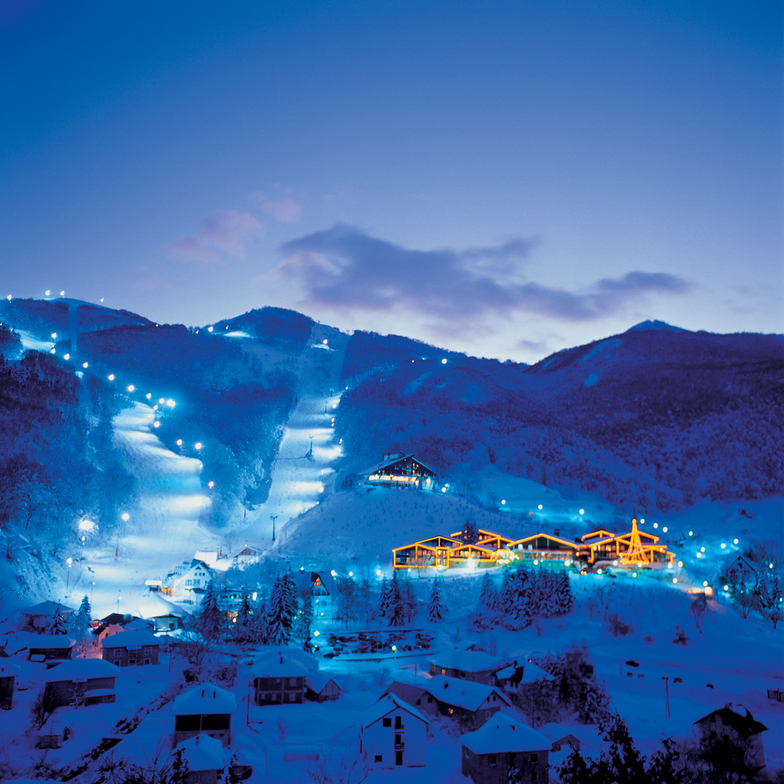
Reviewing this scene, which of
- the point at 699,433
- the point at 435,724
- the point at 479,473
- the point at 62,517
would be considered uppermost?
the point at 699,433

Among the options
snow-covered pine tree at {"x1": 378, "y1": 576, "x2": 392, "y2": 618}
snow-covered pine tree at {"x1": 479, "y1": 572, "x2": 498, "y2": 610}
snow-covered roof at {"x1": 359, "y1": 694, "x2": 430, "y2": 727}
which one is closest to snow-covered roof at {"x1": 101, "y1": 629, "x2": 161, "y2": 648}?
snow-covered pine tree at {"x1": 378, "y1": 576, "x2": 392, "y2": 618}

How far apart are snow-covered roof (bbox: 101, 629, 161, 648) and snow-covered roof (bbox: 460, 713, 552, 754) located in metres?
22.6

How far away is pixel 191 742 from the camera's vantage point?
24156 mm

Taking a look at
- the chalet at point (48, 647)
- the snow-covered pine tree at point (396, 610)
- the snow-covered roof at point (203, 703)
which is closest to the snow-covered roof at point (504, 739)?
the snow-covered roof at point (203, 703)

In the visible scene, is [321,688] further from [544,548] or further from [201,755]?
[544,548]

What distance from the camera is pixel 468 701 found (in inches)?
1330

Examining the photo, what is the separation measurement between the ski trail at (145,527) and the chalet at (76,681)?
21134 mm

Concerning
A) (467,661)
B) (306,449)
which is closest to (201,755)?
(467,661)

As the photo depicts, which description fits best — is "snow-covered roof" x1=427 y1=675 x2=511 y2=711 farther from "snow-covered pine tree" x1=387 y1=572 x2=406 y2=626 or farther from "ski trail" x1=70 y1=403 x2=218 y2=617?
"ski trail" x1=70 y1=403 x2=218 y2=617

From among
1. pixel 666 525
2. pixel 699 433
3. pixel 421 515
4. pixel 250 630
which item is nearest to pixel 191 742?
pixel 250 630

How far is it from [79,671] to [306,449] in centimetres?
8825

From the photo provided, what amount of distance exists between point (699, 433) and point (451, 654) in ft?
337

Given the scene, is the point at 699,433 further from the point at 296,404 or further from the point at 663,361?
the point at 296,404

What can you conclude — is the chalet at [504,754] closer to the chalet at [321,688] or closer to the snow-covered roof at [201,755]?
the snow-covered roof at [201,755]
